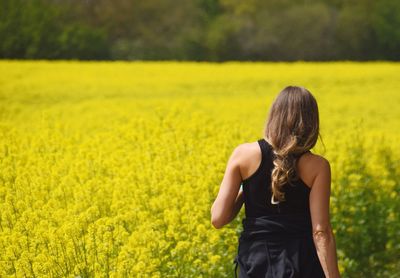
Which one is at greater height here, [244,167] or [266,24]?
[266,24]

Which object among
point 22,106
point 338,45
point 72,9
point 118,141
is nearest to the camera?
point 118,141

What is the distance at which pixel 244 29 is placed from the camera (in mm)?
21859

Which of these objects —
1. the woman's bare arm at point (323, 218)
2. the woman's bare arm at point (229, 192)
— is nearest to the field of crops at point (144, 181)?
the woman's bare arm at point (229, 192)

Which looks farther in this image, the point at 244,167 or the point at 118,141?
the point at 118,141

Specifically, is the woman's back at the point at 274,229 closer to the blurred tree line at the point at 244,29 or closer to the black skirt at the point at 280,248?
the black skirt at the point at 280,248

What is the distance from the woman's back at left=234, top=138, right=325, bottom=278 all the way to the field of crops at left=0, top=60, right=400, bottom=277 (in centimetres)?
102

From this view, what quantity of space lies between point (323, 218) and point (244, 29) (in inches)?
717

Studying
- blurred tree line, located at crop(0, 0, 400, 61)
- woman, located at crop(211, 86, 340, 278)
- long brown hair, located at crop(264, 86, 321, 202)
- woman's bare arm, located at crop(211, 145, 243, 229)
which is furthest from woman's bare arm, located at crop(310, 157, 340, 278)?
blurred tree line, located at crop(0, 0, 400, 61)

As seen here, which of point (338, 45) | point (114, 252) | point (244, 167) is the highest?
point (338, 45)

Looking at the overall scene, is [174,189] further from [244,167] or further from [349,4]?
[349,4]

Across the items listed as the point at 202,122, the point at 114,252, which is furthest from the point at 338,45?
the point at 114,252

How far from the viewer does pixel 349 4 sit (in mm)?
23734

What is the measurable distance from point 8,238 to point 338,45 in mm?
18250

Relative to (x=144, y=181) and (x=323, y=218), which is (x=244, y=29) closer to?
(x=144, y=181)
